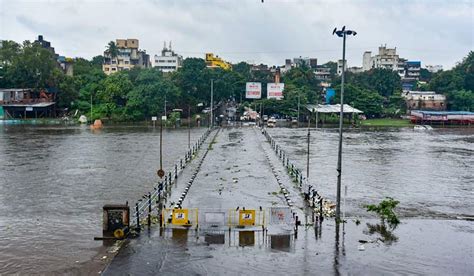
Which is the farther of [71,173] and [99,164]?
[99,164]

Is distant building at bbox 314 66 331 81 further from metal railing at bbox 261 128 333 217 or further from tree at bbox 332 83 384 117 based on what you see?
metal railing at bbox 261 128 333 217

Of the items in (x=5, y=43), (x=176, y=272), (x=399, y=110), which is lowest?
(x=176, y=272)

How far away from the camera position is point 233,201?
77.3 feet

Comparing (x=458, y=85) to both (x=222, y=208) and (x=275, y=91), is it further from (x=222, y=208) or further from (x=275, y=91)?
(x=222, y=208)

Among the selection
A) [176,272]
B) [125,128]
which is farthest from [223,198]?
[125,128]

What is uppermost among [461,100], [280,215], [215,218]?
[461,100]

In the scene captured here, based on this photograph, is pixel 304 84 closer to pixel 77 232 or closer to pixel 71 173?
pixel 71 173

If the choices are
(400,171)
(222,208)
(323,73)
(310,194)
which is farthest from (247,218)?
(323,73)

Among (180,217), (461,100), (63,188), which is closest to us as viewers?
(180,217)

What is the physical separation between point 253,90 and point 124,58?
56.1m

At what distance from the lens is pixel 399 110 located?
3900 inches

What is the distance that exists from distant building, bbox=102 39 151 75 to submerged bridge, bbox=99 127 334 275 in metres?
97.7

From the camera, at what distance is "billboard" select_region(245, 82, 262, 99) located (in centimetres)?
9206

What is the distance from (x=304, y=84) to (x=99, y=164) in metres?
73.4
